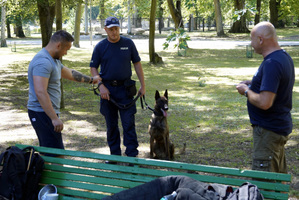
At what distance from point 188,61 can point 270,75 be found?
21.1m

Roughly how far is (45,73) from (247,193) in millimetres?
2502

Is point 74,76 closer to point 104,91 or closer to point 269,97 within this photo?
point 104,91

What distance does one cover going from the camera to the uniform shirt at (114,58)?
220 inches

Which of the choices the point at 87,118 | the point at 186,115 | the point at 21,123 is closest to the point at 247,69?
the point at 186,115

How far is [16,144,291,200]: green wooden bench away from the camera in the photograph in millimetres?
3480

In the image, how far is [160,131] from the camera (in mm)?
6262

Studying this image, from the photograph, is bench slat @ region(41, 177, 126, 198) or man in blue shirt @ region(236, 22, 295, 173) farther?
bench slat @ region(41, 177, 126, 198)

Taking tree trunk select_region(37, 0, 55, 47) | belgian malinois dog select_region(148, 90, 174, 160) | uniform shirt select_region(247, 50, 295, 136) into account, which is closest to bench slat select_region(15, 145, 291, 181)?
uniform shirt select_region(247, 50, 295, 136)

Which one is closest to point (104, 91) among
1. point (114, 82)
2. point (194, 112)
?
point (114, 82)

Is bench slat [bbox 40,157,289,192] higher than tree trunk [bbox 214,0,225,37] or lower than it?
lower

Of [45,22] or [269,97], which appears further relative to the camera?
[45,22]

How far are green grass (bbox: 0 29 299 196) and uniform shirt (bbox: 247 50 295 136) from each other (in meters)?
1.82

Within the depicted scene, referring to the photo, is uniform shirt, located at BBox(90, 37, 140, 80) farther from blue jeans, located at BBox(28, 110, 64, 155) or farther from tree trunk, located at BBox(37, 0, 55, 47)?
tree trunk, located at BBox(37, 0, 55, 47)

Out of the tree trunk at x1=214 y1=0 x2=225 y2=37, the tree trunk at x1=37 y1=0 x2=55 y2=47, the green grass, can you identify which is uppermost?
the tree trunk at x1=214 y1=0 x2=225 y2=37
